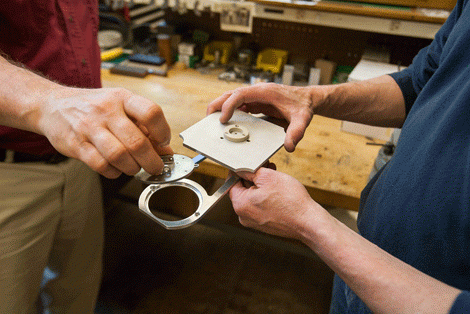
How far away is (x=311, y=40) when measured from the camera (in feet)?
5.41

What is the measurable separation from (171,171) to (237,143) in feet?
0.55

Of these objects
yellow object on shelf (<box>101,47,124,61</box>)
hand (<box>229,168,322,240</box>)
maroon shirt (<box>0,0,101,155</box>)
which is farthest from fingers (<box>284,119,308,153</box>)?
yellow object on shelf (<box>101,47,124,61</box>)

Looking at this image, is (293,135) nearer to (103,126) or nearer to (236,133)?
(236,133)

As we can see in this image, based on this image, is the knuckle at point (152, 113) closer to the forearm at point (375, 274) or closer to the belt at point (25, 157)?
the forearm at point (375, 274)

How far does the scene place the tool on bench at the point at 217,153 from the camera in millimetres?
668

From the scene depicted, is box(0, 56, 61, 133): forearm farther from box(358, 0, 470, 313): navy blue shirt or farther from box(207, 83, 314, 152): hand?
box(358, 0, 470, 313): navy blue shirt

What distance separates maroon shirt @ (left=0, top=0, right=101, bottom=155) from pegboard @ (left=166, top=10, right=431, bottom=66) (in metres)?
0.89

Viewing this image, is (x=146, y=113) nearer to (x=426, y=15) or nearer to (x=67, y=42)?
(x=67, y=42)

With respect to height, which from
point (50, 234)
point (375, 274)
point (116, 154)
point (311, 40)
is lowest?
point (50, 234)

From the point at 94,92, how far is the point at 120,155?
150 mm

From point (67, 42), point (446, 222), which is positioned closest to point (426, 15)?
point (446, 222)

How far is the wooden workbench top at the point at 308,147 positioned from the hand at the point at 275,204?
349mm

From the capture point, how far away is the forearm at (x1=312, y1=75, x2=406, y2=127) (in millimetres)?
824

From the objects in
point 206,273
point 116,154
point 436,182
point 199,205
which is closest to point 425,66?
point 436,182
